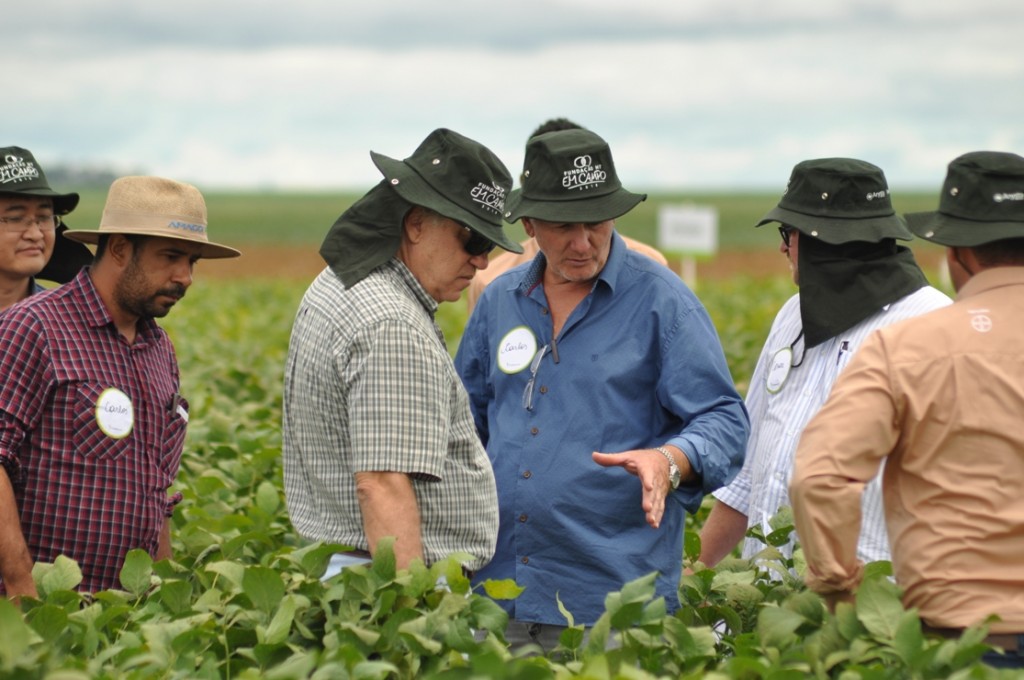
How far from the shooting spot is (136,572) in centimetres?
321

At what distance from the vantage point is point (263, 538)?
377 centimetres

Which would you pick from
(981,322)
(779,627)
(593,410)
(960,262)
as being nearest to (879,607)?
(779,627)

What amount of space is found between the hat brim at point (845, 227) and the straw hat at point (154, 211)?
5.21ft

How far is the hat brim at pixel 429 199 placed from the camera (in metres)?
3.25

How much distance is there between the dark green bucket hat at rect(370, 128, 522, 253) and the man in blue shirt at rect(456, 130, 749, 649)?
228 mm

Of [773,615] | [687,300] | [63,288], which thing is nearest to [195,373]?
[63,288]

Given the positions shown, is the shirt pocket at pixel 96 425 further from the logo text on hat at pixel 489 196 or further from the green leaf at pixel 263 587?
the logo text on hat at pixel 489 196

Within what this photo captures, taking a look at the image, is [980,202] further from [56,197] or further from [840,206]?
[56,197]

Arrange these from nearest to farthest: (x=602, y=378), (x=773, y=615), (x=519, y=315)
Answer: (x=773, y=615)
(x=602, y=378)
(x=519, y=315)

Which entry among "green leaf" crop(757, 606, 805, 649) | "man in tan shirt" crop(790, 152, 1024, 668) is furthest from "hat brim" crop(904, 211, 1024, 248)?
"green leaf" crop(757, 606, 805, 649)

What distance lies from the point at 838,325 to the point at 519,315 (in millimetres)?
892

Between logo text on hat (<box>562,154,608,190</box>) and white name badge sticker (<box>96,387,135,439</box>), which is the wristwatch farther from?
white name badge sticker (<box>96,387,135,439</box>)

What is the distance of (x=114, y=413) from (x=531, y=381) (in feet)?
3.63

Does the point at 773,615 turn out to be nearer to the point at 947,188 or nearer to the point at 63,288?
the point at 947,188
